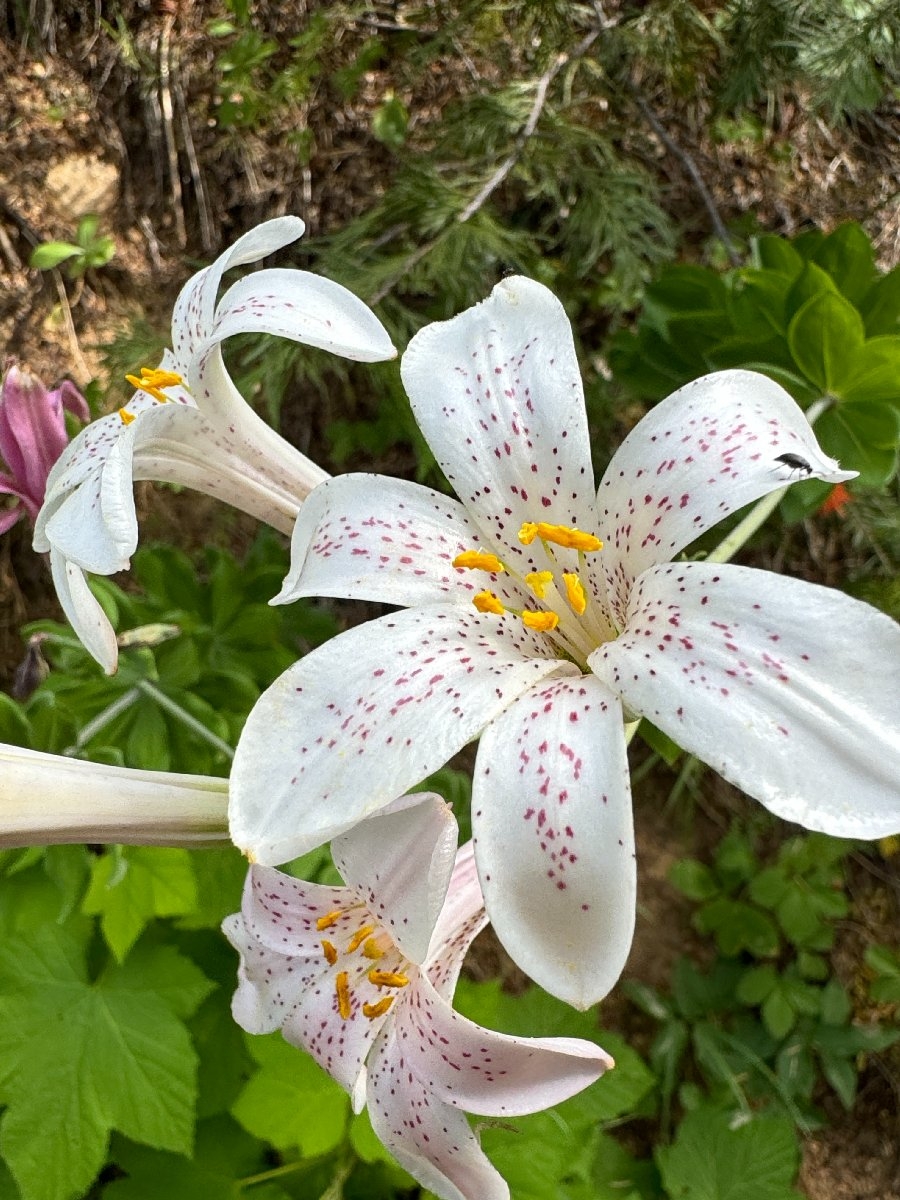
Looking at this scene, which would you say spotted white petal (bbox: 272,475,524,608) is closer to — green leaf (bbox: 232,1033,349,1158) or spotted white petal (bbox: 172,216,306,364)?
spotted white petal (bbox: 172,216,306,364)

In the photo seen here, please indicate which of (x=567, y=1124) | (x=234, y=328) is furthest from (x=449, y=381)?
(x=567, y=1124)

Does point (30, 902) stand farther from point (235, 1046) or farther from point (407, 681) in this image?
point (407, 681)

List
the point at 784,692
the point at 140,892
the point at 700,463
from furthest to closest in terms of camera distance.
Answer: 1. the point at 140,892
2. the point at 700,463
3. the point at 784,692

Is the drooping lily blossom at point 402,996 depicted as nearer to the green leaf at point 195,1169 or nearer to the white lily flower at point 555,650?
the white lily flower at point 555,650

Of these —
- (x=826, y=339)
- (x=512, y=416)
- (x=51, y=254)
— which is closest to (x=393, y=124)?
(x=51, y=254)

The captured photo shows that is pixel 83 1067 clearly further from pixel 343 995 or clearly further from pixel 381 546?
pixel 381 546

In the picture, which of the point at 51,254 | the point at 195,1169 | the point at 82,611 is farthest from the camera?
the point at 51,254
